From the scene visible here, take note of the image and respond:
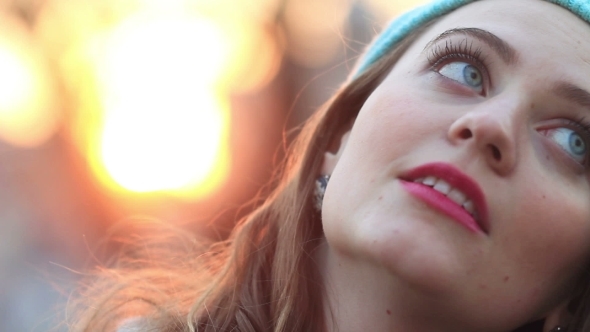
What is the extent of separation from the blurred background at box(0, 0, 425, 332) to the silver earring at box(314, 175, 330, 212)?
4.25 feet

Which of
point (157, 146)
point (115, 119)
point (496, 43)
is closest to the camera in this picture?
point (496, 43)

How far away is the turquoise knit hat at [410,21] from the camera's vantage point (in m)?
0.99

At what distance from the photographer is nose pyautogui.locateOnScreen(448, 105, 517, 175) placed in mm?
793

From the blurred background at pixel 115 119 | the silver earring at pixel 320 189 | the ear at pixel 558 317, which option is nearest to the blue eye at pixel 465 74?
the silver earring at pixel 320 189

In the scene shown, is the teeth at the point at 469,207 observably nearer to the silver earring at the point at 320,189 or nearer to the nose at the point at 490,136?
the nose at the point at 490,136

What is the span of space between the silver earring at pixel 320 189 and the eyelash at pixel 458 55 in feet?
1.10

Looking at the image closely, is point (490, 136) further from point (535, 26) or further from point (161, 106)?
point (161, 106)

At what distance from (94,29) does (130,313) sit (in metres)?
2.47

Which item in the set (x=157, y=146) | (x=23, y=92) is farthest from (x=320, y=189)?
(x=23, y=92)

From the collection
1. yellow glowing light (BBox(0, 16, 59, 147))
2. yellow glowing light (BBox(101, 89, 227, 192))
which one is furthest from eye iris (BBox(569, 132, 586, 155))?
yellow glowing light (BBox(0, 16, 59, 147))

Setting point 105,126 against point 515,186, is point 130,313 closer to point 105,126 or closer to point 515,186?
point 515,186

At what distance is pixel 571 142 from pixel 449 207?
32cm

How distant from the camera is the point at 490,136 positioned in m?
0.79

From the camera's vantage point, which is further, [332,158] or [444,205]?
[332,158]
